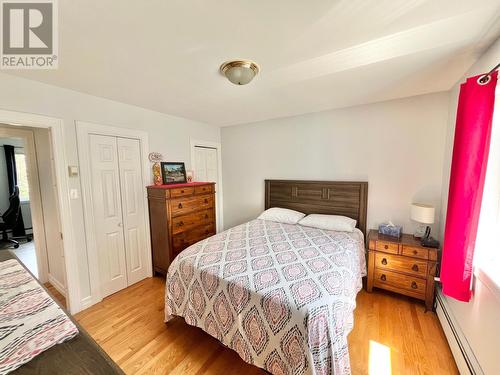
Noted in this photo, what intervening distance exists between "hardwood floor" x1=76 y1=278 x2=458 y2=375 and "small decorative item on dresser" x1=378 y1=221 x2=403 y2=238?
2.26 feet

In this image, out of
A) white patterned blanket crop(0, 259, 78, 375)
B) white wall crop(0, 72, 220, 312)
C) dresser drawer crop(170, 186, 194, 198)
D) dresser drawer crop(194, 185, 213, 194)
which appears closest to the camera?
white patterned blanket crop(0, 259, 78, 375)

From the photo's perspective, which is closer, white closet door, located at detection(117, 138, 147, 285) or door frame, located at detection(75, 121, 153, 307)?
door frame, located at detection(75, 121, 153, 307)

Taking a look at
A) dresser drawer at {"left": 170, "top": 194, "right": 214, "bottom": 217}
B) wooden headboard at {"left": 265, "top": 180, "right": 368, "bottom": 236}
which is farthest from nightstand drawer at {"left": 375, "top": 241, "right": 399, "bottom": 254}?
dresser drawer at {"left": 170, "top": 194, "right": 214, "bottom": 217}

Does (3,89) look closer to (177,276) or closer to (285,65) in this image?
(177,276)

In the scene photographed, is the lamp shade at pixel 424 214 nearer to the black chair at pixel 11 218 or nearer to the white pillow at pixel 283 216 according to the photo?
the white pillow at pixel 283 216

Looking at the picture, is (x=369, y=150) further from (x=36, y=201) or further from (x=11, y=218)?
(x=11, y=218)

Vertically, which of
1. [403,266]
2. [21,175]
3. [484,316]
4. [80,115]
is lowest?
[403,266]

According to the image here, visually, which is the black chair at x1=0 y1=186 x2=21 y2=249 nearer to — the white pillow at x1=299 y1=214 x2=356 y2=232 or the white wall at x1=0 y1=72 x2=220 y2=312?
the white wall at x1=0 y1=72 x2=220 y2=312

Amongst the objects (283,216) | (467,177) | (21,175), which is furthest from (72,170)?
(21,175)

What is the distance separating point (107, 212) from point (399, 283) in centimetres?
336

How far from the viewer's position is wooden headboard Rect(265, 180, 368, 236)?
2727mm

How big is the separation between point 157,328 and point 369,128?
325 cm

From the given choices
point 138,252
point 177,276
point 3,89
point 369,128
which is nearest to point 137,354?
point 177,276

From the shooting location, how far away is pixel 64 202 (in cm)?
208
